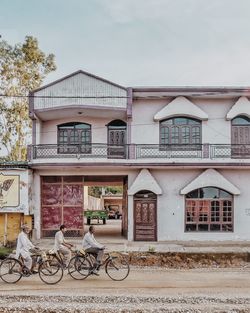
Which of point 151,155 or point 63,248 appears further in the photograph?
point 151,155

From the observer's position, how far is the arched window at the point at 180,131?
24234mm

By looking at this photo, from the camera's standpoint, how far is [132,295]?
41.8ft

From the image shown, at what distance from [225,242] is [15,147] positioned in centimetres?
1696

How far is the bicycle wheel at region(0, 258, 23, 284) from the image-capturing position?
14273mm

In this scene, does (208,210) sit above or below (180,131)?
below

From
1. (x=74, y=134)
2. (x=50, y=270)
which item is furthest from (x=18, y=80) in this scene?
(x=50, y=270)

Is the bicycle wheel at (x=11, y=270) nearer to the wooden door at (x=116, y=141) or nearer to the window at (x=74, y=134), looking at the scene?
the wooden door at (x=116, y=141)

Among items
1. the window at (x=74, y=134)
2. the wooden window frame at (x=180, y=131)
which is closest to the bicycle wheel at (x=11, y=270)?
the window at (x=74, y=134)

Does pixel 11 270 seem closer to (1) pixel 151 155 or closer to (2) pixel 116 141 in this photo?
(1) pixel 151 155

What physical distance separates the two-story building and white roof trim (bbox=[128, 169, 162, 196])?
0.05m

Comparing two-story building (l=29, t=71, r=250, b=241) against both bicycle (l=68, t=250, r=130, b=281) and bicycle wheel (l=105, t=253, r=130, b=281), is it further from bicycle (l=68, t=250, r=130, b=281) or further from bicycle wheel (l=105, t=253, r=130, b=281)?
bicycle (l=68, t=250, r=130, b=281)

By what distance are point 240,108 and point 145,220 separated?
292 inches

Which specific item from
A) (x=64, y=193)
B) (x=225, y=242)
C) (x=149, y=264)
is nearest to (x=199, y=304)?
(x=149, y=264)

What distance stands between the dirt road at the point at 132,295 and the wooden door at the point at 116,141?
9245 millimetres
